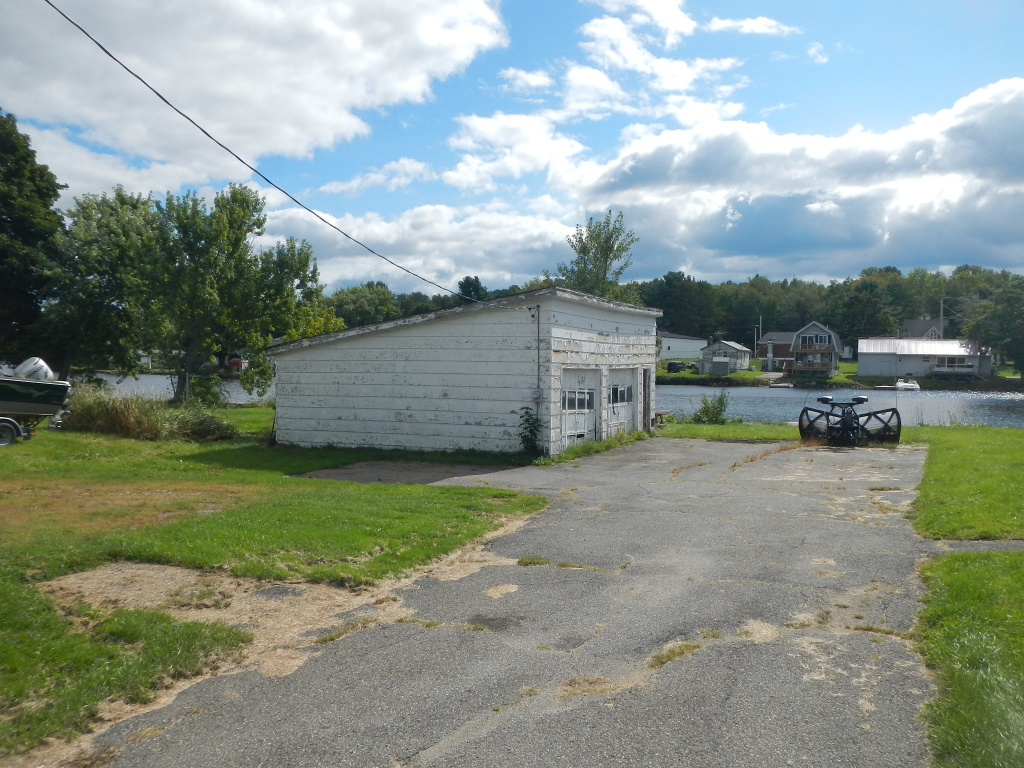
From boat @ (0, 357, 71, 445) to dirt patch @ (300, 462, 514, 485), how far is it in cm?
726

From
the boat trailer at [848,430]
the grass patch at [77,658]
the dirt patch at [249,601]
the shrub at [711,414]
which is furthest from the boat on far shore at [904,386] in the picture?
the grass patch at [77,658]

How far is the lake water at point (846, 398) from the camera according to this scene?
1533 inches

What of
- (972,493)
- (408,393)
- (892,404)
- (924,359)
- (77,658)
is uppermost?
(924,359)

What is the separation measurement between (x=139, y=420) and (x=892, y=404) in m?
46.1

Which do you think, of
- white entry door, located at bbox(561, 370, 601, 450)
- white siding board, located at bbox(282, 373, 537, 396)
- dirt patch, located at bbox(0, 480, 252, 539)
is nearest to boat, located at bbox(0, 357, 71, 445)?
white siding board, located at bbox(282, 373, 537, 396)

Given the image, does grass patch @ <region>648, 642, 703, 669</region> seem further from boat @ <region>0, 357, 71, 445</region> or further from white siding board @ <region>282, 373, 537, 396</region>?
boat @ <region>0, 357, 71, 445</region>

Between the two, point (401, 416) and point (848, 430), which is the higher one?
point (401, 416)

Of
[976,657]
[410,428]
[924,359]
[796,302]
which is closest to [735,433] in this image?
[410,428]

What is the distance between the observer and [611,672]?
5.18 metres

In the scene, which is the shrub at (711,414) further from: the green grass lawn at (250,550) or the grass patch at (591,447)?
the green grass lawn at (250,550)

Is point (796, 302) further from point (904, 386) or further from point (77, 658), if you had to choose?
point (77, 658)

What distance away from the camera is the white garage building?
1691cm

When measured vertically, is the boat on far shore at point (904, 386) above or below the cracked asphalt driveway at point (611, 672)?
above

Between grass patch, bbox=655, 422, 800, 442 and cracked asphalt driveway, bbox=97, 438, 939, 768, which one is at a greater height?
grass patch, bbox=655, 422, 800, 442
